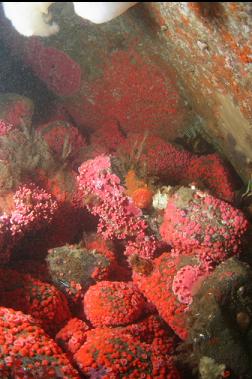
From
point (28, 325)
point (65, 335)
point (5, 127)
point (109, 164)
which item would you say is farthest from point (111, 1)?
point (65, 335)

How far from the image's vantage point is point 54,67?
19.9 ft

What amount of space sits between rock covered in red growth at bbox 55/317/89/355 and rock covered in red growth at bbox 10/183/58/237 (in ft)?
4.12

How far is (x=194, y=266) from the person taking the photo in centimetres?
389

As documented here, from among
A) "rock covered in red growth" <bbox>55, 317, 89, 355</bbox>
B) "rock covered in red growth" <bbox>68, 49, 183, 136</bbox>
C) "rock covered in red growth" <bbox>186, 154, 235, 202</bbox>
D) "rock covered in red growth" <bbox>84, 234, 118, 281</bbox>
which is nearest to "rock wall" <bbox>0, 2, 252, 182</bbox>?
"rock covered in red growth" <bbox>68, 49, 183, 136</bbox>

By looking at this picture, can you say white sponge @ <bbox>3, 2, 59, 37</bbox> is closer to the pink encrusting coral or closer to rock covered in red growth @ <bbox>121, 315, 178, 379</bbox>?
the pink encrusting coral

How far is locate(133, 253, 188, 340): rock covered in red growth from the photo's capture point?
3807 millimetres

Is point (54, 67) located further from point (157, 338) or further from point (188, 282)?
point (157, 338)

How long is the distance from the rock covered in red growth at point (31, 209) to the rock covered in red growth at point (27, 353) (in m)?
1.13

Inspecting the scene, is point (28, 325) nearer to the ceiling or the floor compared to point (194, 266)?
nearer to the floor

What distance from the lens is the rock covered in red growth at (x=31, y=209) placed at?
4066 millimetres

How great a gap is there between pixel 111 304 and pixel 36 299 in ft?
2.84

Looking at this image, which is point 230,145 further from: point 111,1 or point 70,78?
point 70,78

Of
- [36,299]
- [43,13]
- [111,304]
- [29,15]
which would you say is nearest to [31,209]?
[36,299]

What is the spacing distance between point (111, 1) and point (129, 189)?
217cm
